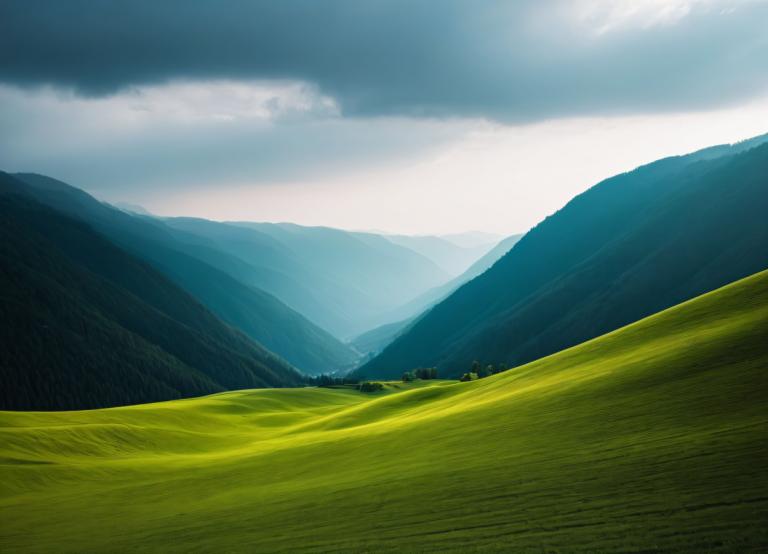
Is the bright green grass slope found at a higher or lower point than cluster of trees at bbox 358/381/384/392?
higher

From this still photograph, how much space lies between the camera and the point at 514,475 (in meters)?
25.9

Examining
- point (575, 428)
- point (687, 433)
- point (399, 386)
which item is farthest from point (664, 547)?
point (399, 386)

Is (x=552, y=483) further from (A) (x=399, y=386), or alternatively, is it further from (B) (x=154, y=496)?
(A) (x=399, y=386)

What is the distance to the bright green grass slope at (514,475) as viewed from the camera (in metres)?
20.0

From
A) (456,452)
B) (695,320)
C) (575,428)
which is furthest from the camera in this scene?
(695,320)

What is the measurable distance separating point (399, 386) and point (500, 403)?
117 meters

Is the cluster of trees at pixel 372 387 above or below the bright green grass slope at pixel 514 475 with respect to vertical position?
below

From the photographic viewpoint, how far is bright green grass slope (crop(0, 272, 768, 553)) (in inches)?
786

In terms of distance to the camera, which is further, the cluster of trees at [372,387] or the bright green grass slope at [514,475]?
the cluster of trees at [372,387]

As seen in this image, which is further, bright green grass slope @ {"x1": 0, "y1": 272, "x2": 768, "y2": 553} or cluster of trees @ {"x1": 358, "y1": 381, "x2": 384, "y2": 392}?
cluster of trees @ {"x1": 358, "y1": 381, "x2": 384, "y2": 392}

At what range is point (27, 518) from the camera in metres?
38.4

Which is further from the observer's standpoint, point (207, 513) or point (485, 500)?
point (207, 513)

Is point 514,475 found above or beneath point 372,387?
above

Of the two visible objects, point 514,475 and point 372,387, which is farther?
point 372,387
